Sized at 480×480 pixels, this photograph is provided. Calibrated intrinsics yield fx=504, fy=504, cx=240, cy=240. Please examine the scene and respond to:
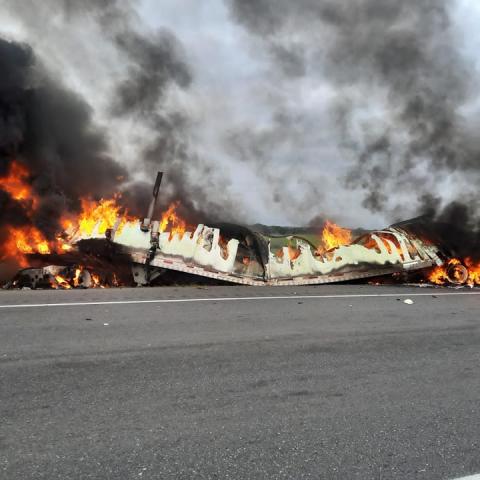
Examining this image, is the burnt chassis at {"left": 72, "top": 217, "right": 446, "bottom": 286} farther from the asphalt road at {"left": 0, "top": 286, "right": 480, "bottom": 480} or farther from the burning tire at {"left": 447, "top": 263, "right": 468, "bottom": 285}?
the asphalt road at {"left": 0, "top": 286, "right": 480, "bottom": 480}

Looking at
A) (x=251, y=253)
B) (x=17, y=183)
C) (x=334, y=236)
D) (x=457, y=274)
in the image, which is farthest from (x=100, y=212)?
(x=457, y=274)

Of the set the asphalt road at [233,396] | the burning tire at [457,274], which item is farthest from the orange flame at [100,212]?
the burning tire at [457,274]

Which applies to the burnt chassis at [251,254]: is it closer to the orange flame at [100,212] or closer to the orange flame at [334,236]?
the orange flame at [334,236]

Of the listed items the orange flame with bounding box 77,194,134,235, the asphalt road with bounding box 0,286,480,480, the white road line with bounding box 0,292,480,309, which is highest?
the orange flame with bounding box 77,194,134,235

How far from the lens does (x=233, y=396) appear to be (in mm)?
3449

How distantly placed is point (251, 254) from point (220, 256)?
87 centimetres

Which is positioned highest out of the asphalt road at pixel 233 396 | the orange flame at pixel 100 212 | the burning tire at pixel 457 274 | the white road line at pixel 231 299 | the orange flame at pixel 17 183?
the orange flame at pixel 17 183

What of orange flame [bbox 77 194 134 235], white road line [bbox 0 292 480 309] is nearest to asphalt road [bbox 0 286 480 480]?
white road line [bbox 0 292 480 309]

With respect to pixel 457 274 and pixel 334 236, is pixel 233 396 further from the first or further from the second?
pixel 457 274

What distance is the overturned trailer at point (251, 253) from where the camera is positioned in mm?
10984

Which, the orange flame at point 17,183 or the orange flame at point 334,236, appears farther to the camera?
the orange flame at point 17,183

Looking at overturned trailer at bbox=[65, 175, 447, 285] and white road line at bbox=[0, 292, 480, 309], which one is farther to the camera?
overturned trailer at bbox=[65, 175, 447, 285]

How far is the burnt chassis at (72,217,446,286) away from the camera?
10984 millimetres

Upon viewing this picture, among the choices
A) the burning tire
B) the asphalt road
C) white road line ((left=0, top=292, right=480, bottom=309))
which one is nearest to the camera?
the asphalt road
